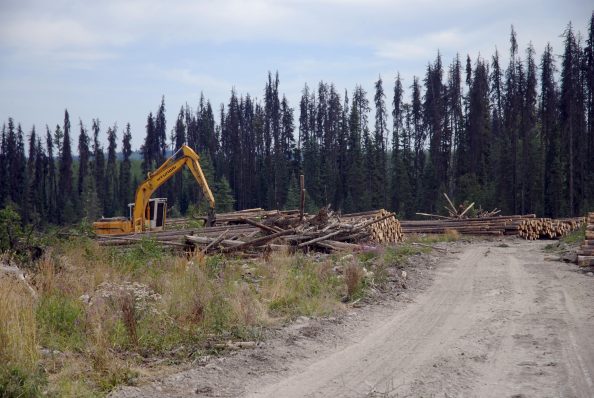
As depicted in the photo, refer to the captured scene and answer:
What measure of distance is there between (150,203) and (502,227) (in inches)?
660

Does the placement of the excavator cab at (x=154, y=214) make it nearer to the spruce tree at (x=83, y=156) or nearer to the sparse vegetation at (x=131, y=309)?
the sparse vegetation at (x=131, y=309)

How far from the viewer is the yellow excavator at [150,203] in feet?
81.7

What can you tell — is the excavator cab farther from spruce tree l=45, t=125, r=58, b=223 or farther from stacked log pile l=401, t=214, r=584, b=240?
spruce tree l=45, t=125, r=58, b=223

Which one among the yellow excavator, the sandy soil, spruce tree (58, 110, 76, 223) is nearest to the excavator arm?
the yellow excavator

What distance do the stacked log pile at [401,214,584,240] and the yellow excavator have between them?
1060 centimetres

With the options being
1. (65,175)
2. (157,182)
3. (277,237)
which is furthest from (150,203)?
(65,175)

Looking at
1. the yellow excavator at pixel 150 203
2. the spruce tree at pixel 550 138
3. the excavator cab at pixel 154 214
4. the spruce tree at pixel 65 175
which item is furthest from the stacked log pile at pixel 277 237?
the spruce tree at pixel 65 175

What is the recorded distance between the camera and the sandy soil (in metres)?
6.05

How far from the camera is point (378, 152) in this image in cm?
6962

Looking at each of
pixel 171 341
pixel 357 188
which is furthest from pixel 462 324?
pixel 357 188

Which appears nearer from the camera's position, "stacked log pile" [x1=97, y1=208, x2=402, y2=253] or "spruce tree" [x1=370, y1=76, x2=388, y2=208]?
"stacked log pile" [x1=97, y1=208, x2=402, y2=253]

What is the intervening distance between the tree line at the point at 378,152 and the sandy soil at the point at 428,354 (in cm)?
2842

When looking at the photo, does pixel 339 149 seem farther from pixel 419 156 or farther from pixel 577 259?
pixel 577 259

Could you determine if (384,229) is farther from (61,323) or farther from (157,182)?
(61,323)
